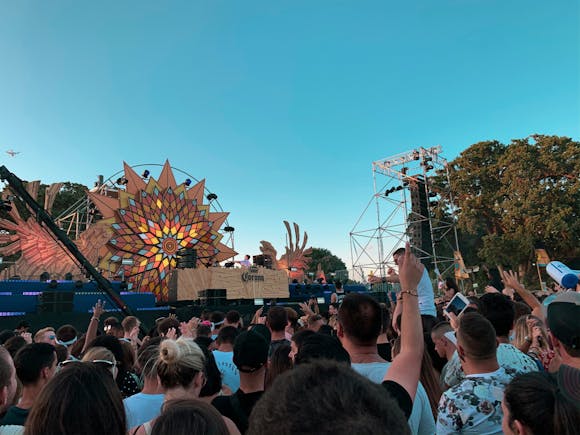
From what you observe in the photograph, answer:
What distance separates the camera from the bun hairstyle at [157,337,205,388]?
2195 mm

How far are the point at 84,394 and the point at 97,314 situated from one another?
4.30 metres

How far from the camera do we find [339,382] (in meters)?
0.67

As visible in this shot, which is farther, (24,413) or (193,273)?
(193,273)

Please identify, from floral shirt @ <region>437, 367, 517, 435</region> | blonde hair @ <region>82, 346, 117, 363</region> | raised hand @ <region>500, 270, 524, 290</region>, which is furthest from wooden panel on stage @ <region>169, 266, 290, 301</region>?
floral shirt @ <region>437, 367, 517, 435</region>

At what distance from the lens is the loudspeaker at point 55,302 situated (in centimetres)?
1141

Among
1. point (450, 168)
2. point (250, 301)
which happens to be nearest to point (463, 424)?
point (250, 301)

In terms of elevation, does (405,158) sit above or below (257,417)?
above

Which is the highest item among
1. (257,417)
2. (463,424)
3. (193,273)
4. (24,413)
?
(193,273)

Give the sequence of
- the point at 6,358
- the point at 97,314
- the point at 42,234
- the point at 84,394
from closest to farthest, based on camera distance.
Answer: the point at 84,394
the point at 6,358
the point at 97,314
the point at 42,234

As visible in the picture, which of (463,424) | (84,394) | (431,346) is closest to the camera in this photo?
(84,394)

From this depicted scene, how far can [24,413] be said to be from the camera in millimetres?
2193

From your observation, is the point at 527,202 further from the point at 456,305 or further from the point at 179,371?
the point at 179,371

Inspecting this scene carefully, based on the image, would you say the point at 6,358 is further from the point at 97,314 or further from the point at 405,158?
the point at 405,158

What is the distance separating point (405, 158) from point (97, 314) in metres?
27.6
